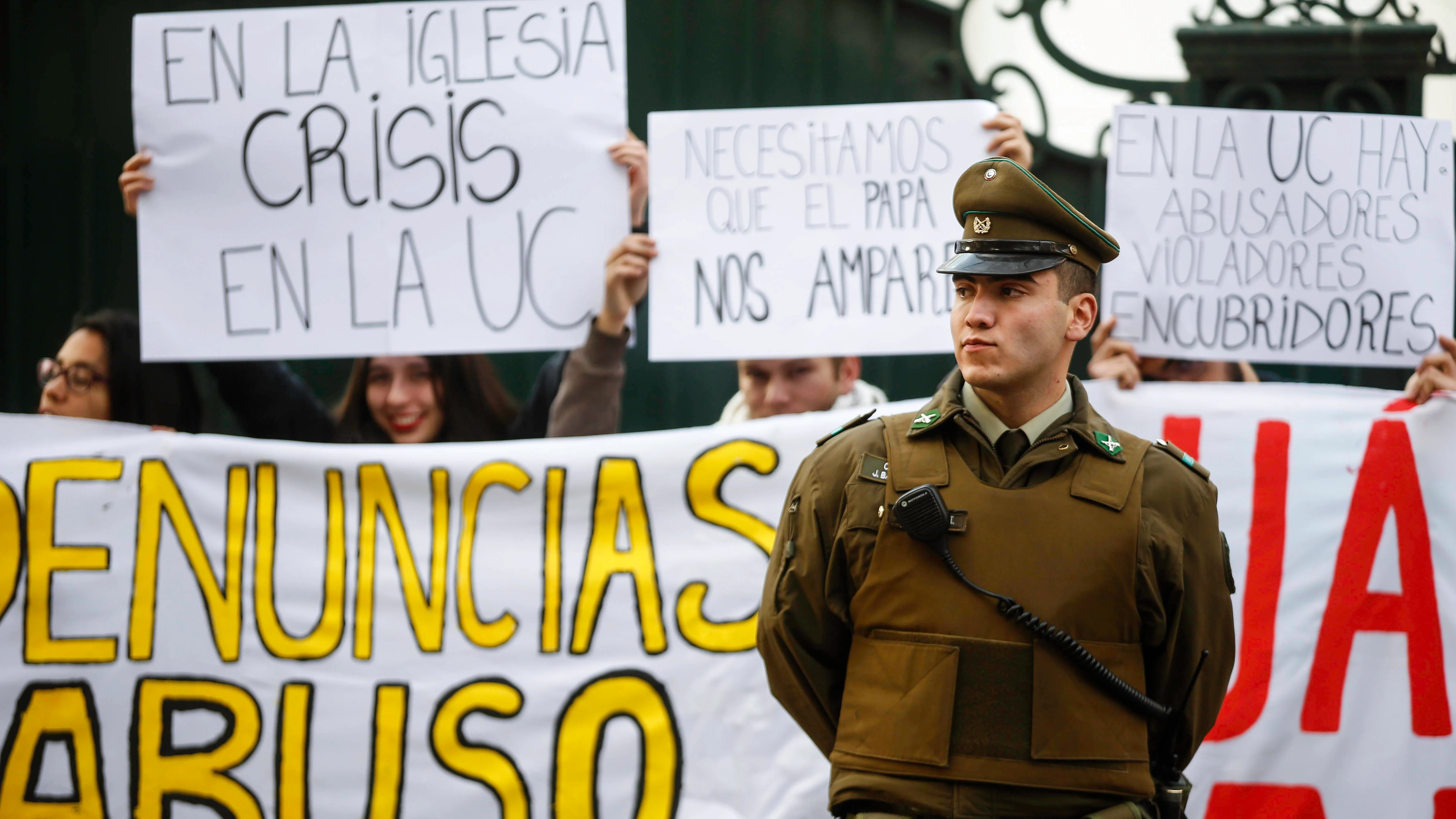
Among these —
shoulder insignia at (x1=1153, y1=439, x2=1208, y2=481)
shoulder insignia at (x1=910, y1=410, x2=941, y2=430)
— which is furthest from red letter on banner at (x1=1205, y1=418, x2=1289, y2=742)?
shoulder insignia at (x1=910, y1=410, x2=941, y2=430)

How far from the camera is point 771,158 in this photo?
3713 mm

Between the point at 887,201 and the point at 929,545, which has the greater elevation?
the point at 887,201

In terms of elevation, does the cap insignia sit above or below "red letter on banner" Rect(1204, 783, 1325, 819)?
above

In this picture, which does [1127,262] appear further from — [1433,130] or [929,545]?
[929,545]

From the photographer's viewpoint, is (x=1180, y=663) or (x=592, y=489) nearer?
(x=1180, y=663)

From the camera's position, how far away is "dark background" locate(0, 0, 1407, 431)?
180 inches

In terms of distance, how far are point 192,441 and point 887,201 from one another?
1968 mm

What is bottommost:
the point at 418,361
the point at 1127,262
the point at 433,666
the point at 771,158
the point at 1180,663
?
the point at 433,666

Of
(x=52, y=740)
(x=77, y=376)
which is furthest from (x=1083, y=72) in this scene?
(x=52, y=740)

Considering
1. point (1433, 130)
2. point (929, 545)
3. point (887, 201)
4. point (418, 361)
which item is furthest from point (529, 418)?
point (1433, 130)

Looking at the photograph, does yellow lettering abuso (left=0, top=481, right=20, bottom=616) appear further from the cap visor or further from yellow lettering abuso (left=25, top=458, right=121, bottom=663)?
the cap visor

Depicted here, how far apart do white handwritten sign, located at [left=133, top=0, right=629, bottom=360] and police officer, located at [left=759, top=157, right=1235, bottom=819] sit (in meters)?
1.54

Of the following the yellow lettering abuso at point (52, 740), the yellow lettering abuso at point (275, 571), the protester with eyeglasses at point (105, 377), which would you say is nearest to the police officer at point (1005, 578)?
the yellow lettering abuso at point (275, 571)

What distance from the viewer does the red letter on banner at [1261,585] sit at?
3350mm
